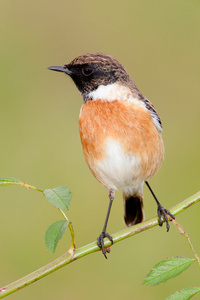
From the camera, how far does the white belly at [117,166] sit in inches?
136

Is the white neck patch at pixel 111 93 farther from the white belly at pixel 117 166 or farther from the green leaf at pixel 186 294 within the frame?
the green leaf at pixel 186 294

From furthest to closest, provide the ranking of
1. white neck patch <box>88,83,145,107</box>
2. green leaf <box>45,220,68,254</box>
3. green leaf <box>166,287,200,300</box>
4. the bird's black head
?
1. white neck patch <box>88,83,145,107</box>
2. the bird's black head
3. green leaf <box>45,220,68,254</box>
4. green leaf <box>166,287,200,300</box>

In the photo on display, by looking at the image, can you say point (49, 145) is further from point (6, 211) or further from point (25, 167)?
point (6, 211)

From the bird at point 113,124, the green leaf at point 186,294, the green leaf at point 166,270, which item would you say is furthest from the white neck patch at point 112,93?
the green leaf at point 186,294

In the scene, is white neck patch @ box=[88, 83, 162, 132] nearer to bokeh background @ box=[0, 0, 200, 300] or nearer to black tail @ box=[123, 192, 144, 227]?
Answer: black tail @ box=[123, 192, 144, 227]

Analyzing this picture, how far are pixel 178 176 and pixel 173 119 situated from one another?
91 centimetres

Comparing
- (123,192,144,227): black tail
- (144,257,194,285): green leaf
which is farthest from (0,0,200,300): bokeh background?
(144,257,194,285): green leaf

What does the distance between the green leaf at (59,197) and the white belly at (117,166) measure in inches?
48.7

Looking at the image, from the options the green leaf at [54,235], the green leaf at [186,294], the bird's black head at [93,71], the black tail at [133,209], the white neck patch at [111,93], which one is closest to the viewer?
the green leaf at [186,294]

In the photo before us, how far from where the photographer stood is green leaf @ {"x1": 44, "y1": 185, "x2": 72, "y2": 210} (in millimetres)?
2132

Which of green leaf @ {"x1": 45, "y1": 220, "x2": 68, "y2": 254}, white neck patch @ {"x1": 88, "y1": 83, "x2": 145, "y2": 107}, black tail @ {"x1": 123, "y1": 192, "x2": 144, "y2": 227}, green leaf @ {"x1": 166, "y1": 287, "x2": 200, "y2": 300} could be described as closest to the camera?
green leaf @ {"x1": 166, "y1": 287, "x2": 200, "y2": 300}

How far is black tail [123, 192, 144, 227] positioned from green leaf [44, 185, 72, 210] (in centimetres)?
210

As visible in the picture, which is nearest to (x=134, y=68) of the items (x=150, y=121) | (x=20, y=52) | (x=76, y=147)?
(x=76, y=147)

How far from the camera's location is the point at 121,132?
11.3 feet
